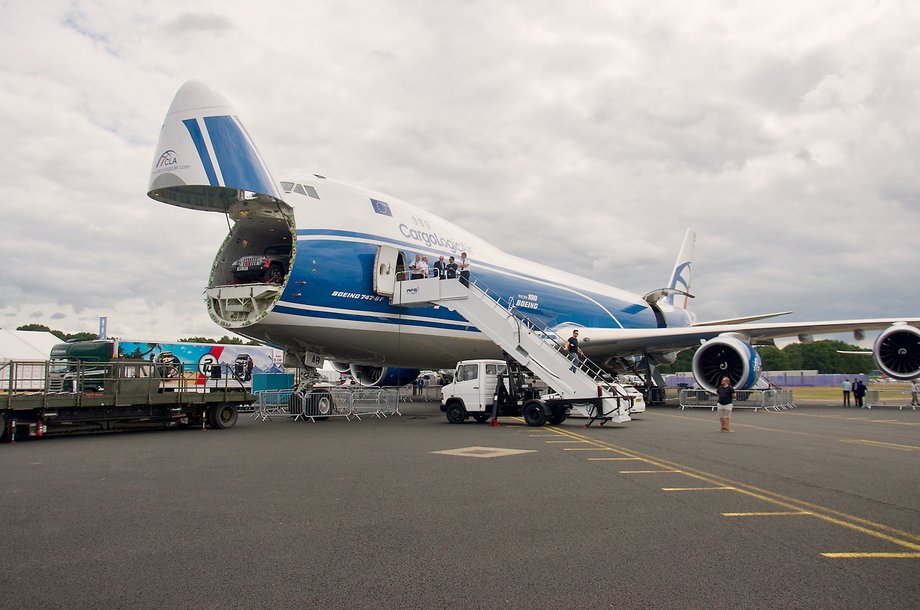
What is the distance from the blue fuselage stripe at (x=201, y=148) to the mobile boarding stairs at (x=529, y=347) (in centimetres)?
554

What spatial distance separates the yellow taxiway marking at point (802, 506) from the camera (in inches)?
210

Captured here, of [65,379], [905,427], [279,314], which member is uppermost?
[279,314]

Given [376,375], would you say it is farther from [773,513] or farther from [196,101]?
[773,513]

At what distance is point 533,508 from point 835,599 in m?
3.02

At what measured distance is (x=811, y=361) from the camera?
424 feet

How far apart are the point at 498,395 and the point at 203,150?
9.31 metres

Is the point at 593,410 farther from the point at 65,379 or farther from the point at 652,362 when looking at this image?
the point at 652,362

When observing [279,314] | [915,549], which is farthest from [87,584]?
[279,314]

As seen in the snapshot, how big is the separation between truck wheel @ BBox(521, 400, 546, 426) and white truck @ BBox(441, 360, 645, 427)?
3cm

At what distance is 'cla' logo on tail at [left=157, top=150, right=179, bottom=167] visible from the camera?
45.9 ft

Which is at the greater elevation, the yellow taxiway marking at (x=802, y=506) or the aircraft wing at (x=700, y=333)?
the aircraft wing at (x=700, y=333)

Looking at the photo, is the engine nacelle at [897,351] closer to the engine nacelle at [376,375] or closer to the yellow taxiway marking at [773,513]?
the engine nacelle at [376,375]

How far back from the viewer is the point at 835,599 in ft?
12.6

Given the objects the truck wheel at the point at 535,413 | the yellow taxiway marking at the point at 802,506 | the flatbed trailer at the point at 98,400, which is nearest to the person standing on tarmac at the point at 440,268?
the truck wheel at the point at 535,413
